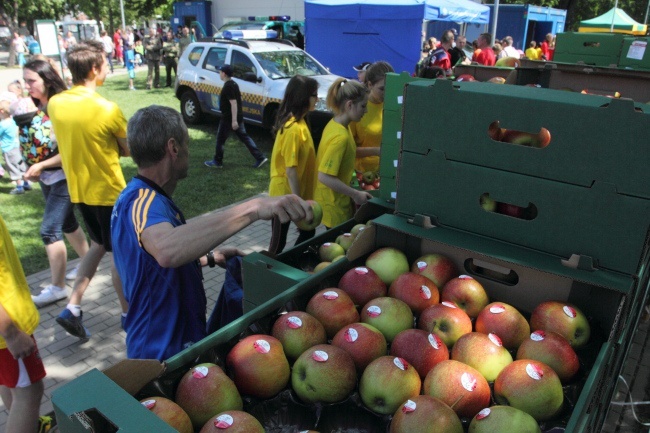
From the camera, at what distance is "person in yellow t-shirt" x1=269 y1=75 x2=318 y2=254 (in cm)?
405

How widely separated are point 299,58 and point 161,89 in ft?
27.3

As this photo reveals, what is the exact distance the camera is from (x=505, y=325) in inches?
69.0

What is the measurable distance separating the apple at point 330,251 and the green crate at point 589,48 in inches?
188

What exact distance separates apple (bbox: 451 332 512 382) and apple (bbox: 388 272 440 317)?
0.26 meters

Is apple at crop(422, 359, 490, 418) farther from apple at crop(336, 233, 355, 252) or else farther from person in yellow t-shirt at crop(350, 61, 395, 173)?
person in yellow t-shirt at crop(350, 61, 395, 173)

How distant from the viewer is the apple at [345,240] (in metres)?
2.59

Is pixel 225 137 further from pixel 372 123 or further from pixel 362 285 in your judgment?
pixel 362 285

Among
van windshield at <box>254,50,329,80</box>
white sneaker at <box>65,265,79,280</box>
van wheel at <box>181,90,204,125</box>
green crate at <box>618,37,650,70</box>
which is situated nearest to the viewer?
white sneaker at <box>65,265,79,280</box>

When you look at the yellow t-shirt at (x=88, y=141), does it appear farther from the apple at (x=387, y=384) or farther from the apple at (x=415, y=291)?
the apple at (x=387, y=384)

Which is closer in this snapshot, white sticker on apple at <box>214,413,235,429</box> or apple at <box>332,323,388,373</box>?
white sticker on apple at <box>214,413,235,429</box>

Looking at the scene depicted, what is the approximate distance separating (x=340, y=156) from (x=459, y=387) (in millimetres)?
2501

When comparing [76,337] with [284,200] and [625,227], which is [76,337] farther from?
[625,227]

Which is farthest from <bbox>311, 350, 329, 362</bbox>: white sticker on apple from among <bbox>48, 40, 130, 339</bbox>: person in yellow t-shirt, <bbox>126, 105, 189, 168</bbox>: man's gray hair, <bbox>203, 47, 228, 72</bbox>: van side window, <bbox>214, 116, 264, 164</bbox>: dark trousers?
<bbox>203, 47, 228, 72</bbox>: van side window

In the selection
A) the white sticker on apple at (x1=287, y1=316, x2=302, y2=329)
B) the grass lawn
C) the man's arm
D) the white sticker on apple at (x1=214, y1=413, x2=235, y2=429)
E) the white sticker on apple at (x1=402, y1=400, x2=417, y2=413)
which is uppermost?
the man's arm
